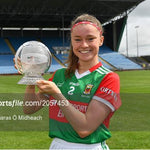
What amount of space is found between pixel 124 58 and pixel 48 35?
16.3 metres

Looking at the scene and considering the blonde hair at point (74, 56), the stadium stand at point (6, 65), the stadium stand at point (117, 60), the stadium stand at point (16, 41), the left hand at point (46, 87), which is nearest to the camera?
the left hand at point (46, 87)

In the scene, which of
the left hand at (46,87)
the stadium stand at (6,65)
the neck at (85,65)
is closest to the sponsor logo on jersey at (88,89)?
the neck at (85,65)

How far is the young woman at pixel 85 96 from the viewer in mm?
1589

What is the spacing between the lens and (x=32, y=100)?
1.81 meters

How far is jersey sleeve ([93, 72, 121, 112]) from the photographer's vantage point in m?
1.61

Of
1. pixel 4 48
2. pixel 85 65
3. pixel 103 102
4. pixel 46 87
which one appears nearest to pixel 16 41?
pixel 4 48

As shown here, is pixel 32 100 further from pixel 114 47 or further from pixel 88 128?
pixel 114 47

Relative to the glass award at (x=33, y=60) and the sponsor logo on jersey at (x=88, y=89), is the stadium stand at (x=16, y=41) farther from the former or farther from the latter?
the sponsor logo on jersey at (x=88, y=89)

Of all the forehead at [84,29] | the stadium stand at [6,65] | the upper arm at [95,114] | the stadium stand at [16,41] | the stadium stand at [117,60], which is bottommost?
the stadium stand at [117,60]

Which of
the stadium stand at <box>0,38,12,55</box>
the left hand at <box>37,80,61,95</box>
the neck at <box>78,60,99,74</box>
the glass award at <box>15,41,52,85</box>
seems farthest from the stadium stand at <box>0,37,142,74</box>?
the left hand at <box>37,80,61,95</box>

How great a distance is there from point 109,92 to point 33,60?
0.60 meters

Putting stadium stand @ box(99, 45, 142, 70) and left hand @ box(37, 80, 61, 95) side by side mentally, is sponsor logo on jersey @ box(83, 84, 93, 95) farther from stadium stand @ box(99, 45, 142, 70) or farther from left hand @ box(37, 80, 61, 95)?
stadium stand @ box(99, 45, 142, 70)

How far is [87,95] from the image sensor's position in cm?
164

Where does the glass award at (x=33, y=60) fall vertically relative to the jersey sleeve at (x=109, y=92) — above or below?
above
